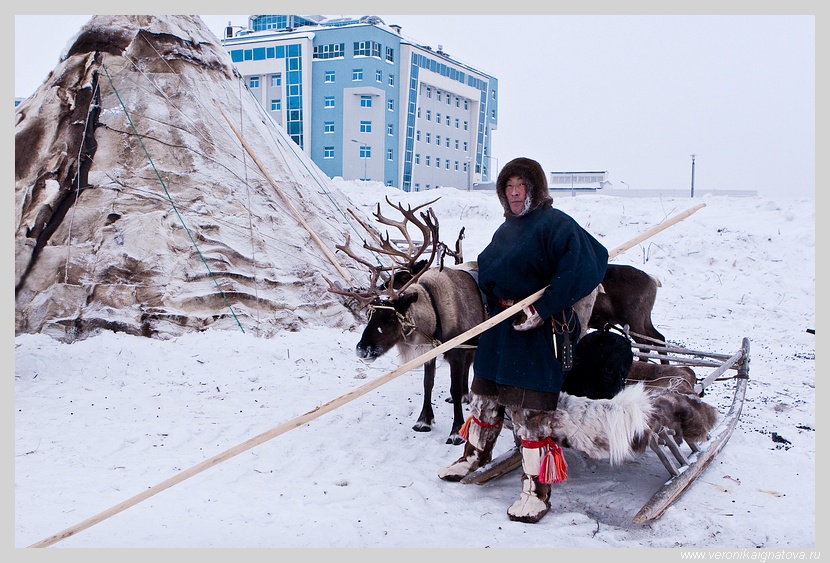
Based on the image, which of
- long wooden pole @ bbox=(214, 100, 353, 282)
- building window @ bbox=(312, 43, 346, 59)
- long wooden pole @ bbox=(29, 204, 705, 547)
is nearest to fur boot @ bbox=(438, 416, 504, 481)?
long wooden pole @ bbox=(29, 204, 705, 547)

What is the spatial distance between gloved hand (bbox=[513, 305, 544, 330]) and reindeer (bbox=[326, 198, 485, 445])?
105cm

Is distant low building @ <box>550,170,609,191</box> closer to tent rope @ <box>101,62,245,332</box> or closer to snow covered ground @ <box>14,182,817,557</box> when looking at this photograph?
snow covered ground @ <box>14,182,817,557</box>

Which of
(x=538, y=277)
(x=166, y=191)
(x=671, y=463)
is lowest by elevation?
(x=671, y=463)

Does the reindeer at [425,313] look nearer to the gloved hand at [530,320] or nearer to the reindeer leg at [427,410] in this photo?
the reindeer leg at [427,410]

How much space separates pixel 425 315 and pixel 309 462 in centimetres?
115

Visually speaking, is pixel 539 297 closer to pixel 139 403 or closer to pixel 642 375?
pixel 642 375

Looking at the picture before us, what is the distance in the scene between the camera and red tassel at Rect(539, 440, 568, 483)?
325 cm

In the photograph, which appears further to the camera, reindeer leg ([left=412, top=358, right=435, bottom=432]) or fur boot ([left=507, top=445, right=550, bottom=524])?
reindeer leg ([left=412, top=358, right=435, bottom=432])

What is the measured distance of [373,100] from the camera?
2709 centimetres

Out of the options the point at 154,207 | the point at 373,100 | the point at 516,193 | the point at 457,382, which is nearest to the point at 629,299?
the point at 457,382

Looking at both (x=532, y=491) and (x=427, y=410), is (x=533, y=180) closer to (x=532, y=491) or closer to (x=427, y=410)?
(x=532, y=491)

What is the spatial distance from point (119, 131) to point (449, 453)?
16.0 ft

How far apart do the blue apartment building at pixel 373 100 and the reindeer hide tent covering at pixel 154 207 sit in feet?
61.6

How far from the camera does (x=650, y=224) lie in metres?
12.4
